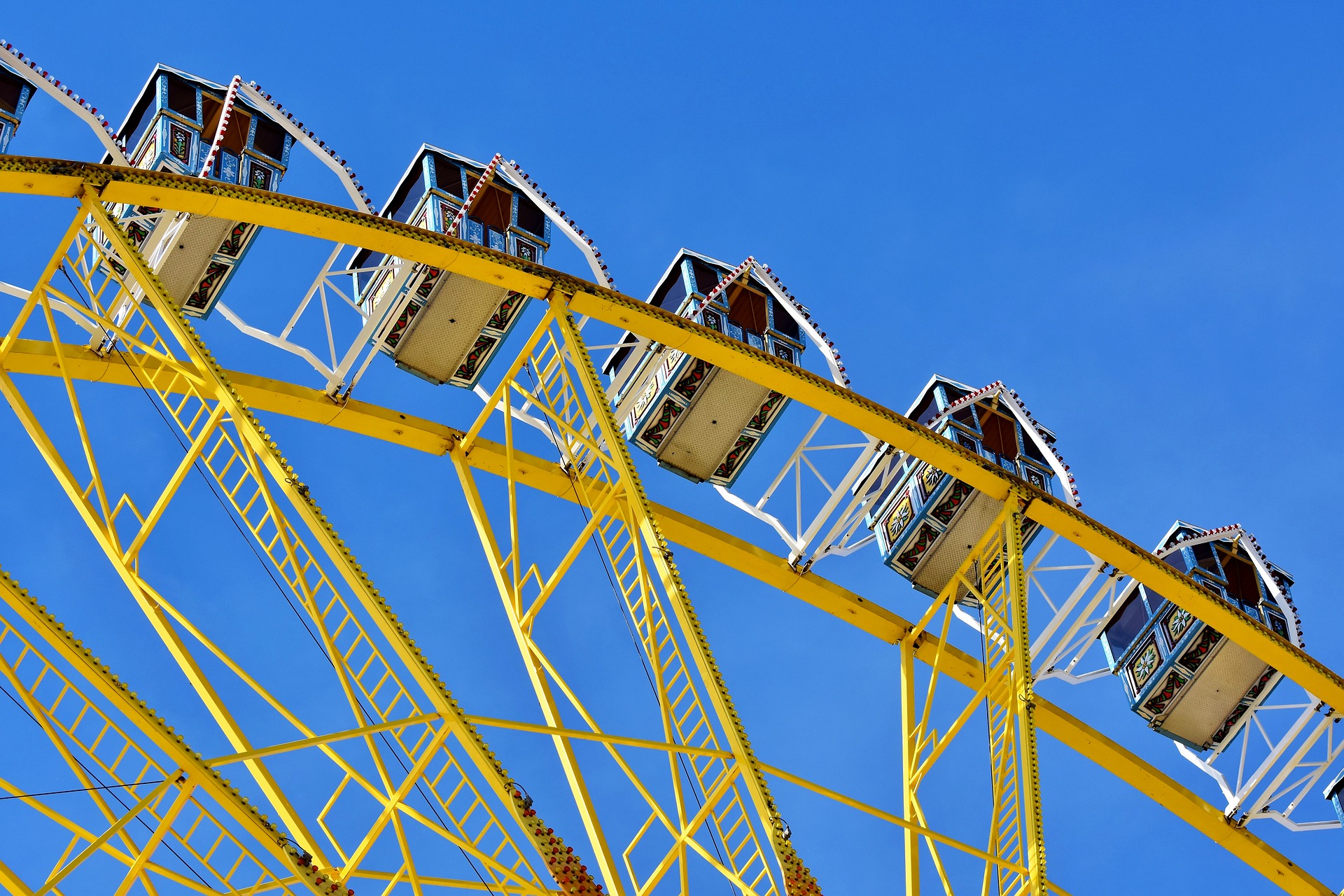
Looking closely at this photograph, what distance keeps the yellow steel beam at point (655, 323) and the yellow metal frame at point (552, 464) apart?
0.02 metres

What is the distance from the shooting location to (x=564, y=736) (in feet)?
53.1

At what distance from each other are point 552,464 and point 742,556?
3.22 m

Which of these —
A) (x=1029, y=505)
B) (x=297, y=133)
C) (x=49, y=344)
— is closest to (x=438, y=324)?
(x=297, y=133)

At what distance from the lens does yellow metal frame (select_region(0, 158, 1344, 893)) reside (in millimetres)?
15766

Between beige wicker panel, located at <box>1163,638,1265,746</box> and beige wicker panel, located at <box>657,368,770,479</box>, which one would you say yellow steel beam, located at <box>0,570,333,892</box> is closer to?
beige wicker panel, located at <box>657,368,770,479</box>

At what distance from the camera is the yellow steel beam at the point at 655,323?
1662 cm

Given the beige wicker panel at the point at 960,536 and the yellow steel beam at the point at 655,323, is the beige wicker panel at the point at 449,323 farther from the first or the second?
the beige wicker panel at the point at 960,536

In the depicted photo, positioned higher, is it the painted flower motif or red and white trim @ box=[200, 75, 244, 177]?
the painted flower motif

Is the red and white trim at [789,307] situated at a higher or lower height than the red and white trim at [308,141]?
higher

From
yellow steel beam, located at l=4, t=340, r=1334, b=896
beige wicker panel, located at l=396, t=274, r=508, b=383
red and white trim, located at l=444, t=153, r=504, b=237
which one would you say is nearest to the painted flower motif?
yellow steel beam, located at l=4, t=340, r=1334, b=896

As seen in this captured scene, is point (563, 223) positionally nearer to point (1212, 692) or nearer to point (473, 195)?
point (473, 195)

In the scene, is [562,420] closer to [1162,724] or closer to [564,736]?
[564,736]

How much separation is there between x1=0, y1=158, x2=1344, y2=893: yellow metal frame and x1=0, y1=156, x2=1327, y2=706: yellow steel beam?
2cm

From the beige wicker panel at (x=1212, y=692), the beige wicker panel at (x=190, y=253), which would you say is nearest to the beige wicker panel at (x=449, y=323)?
the beige wicker panel at (x=190, y=253)
